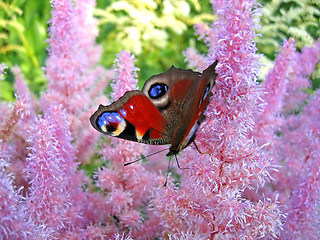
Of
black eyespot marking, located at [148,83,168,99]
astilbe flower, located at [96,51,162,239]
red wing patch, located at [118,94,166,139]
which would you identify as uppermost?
black eyespot marking, located at [148,83,168,99]

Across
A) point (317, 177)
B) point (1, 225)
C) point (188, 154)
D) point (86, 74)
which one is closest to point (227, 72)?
point (188, 154)

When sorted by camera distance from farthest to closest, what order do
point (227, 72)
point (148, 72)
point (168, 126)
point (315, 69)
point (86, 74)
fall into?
point (148, 72) < point (86, 74) < point (315, 69) < point (168, 126) < point (227, 72)

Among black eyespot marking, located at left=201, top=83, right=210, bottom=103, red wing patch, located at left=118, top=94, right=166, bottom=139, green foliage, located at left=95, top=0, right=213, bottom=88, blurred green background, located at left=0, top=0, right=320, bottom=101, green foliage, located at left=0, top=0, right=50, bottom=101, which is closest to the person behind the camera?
black eyespot marking, located at left=201, top=83, right=210, bottom=103

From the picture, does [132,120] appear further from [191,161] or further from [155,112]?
[191,161]

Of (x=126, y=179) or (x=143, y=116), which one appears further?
(x=126, y=179)

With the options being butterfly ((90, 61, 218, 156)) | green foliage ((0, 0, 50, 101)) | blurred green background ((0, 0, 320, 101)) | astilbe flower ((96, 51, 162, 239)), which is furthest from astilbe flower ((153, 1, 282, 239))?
green foliage ((0, 0, 50, 101))

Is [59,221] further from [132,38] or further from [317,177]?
[132,38]

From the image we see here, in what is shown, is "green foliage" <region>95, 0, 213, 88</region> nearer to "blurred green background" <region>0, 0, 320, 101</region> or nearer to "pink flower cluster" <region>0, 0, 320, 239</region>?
"blurred green background" <region>0, 0, 320, 101</region>

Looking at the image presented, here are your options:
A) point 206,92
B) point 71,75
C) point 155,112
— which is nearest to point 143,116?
point 155,112
